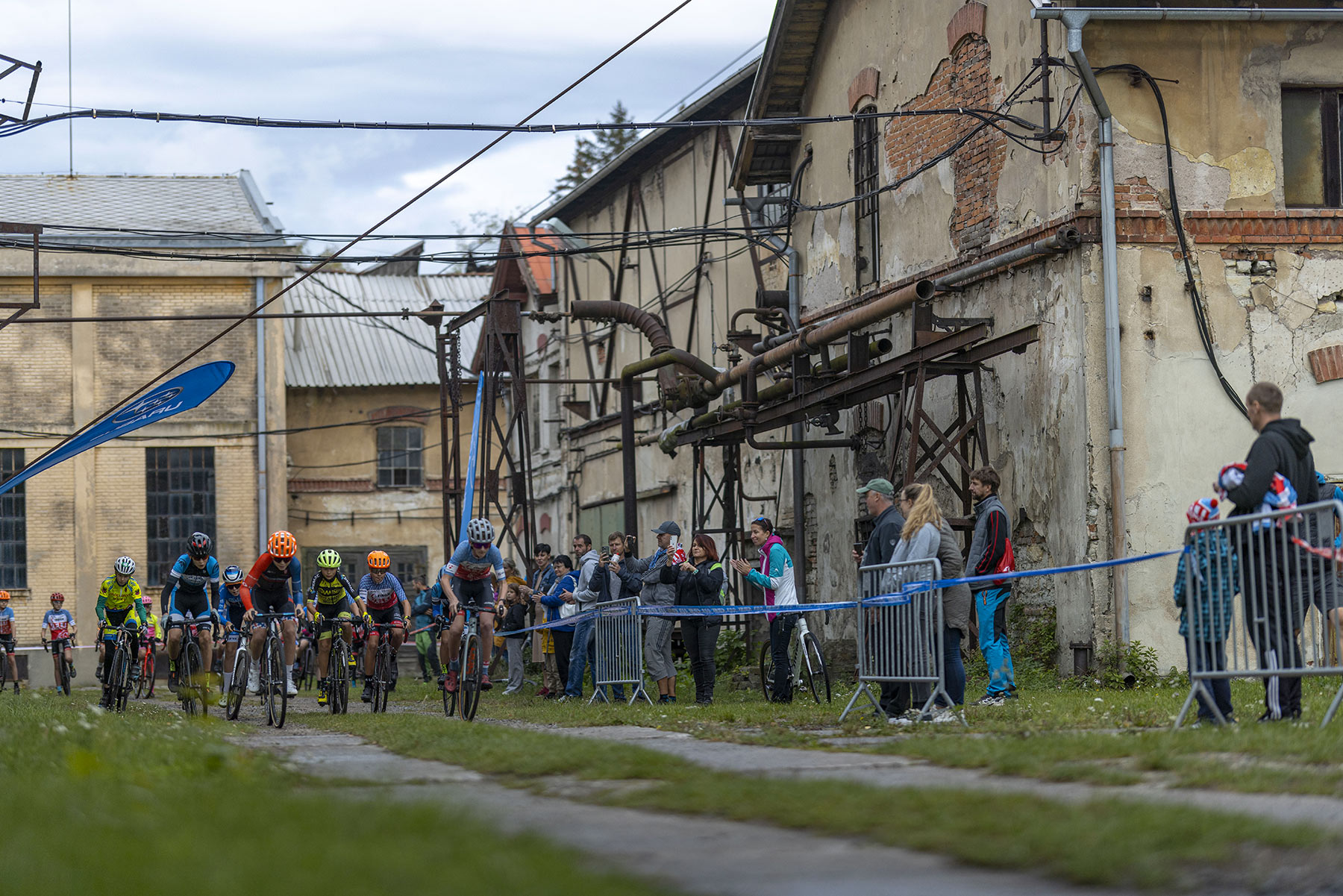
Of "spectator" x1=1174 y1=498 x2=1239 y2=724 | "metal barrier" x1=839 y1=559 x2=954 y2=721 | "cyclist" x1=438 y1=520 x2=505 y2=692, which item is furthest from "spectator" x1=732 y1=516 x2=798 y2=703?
"spectator" x1=1174 y1=498 x2=1239 y2=724

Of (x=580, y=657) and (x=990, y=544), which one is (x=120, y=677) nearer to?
(x=580, y=657)

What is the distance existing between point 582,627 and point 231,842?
14931 millimetres

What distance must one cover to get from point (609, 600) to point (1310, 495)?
10801 millimetres

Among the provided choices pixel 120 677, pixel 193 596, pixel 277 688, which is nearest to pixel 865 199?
pixel 193 596

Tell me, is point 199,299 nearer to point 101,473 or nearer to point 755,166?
point 101,473

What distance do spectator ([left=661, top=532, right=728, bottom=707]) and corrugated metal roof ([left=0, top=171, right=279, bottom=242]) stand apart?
26176 mm

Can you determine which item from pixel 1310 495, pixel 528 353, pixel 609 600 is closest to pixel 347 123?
pixel 609 600

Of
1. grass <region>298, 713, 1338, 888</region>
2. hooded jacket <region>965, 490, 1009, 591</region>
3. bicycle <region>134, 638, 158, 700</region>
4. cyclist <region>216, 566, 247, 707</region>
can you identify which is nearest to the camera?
grass <region>298, 713, 1338, 888</region>

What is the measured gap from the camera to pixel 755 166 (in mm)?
24359

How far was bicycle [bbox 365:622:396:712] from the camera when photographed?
58.9 ft

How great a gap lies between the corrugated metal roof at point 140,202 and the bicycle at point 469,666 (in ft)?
91.9

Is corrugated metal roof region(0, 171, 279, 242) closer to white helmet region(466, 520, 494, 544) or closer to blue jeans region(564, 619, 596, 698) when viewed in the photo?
blue jeans region(564, 619, 596, 698)

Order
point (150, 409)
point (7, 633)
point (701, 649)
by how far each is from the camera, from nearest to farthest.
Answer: point (701, 649) → point (150, 409) → point (7, 633)

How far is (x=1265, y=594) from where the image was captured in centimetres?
912
